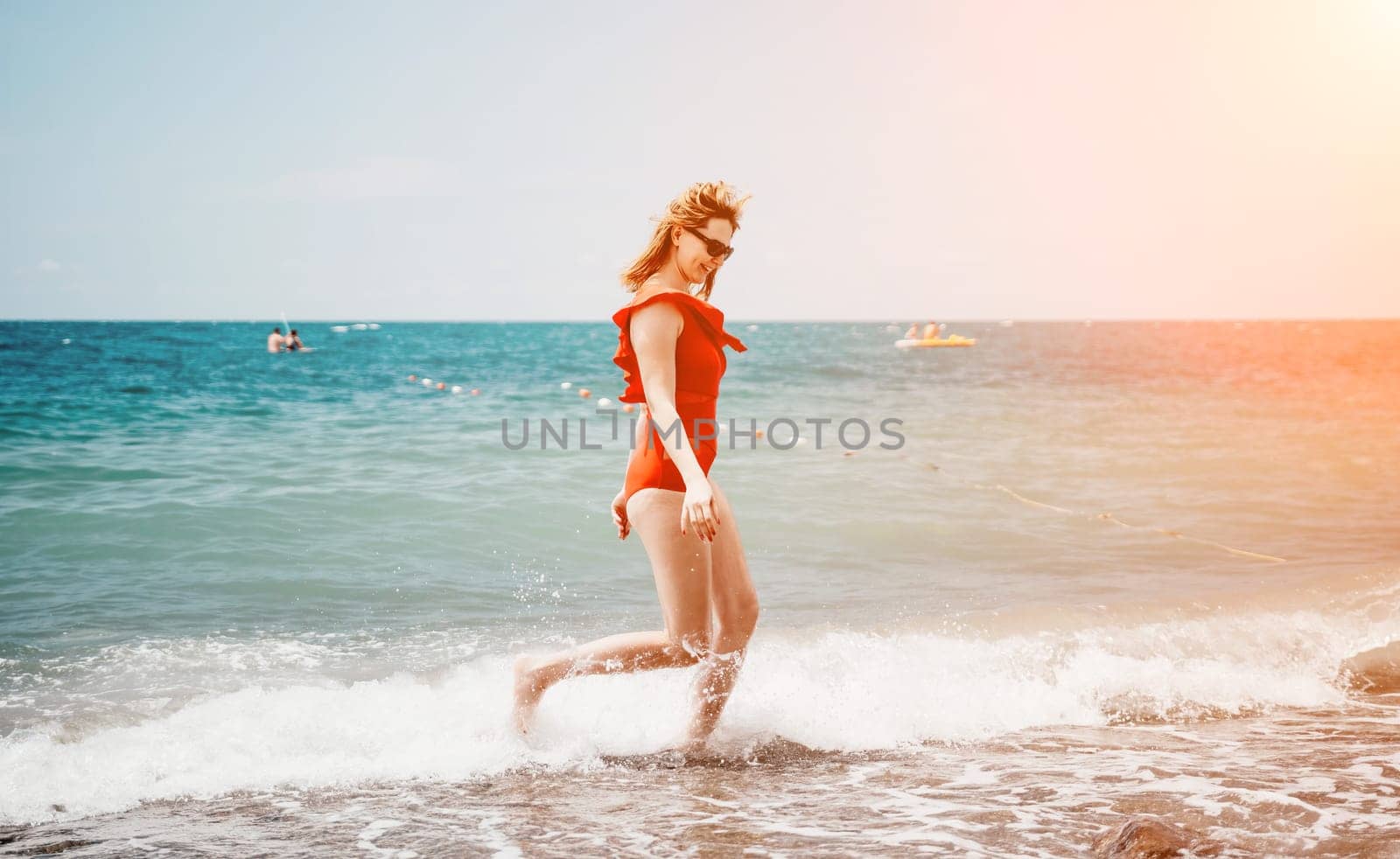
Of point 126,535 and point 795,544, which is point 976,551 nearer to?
point 795,544

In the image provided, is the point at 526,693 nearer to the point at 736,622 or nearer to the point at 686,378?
the point at 736,622

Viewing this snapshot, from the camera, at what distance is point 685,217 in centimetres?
375

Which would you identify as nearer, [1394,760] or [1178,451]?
[1394,760]

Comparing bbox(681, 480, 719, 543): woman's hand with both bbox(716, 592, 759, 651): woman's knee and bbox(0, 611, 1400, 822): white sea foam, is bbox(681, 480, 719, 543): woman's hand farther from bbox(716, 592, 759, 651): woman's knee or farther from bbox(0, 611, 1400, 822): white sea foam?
bbox(0, 611, 1400, 822): white sea foam

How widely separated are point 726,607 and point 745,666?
1.65 metres

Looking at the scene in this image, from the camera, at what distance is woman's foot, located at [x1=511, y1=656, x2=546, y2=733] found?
4.21m

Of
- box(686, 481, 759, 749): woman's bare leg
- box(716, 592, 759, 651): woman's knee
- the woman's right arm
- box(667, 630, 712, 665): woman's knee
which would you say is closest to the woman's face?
the woman's right arm

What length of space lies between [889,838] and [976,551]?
6134 mm

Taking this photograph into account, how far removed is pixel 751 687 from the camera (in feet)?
16.6

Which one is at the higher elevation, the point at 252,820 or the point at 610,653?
the point at 610,653

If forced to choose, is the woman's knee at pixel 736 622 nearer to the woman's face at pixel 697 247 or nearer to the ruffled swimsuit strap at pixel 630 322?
the ruffled swimsuit strap at pixel 630 322

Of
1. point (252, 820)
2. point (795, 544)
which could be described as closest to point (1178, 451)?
point (795, 544)

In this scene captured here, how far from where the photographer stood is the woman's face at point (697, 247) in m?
3.76

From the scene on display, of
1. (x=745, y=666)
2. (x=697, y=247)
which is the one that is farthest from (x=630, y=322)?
(x=745, y=666)
